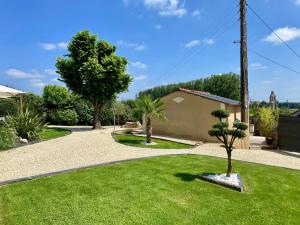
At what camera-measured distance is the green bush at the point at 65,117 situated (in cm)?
2927

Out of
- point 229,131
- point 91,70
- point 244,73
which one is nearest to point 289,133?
point 244,73

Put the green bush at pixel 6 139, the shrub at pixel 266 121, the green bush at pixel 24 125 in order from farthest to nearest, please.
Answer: the shrub at pixel 266 121 < the green bush at pixel 24 125 < the green bush at pixel 6 139

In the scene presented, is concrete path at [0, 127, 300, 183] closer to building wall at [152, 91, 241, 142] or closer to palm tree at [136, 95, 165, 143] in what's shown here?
palm tree at [136, 95, 165, 143]

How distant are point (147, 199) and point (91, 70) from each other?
54.7ft

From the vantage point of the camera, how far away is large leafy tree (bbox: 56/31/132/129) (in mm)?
22547

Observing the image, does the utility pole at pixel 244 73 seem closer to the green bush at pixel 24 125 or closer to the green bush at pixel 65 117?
the green bush at pixel 24 125

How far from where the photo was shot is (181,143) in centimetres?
1695

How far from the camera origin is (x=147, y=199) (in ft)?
22.8

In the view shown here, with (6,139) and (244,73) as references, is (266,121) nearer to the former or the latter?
(244,73)

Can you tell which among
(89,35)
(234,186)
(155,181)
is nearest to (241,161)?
(234,186)

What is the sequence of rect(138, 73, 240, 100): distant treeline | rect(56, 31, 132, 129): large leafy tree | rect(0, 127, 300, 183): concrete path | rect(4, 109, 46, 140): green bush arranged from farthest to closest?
rect(138, 73, 240, 100): distant treeline → rect(56, 31, 132, 129): large leafy tree → rect(4, 109, 46, 140): green bush → rect(0, 127, 300, 183): concrete path

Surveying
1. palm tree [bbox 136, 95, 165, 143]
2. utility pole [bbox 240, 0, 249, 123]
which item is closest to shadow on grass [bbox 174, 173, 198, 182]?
palm tree [bbox 136, 95, 165, 143]

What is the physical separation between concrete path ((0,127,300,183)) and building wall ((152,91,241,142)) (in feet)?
7.11

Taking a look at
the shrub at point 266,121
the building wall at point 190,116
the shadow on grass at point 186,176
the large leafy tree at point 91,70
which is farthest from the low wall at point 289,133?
the large leafy tree at point 91,70
